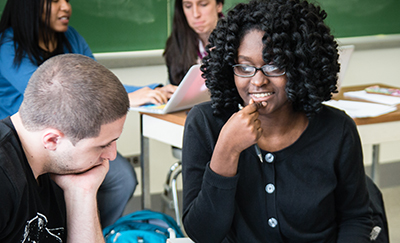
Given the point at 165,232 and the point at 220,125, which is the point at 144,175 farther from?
the point at 220,125

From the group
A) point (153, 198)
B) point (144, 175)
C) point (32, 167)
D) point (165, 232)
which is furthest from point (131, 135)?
point (32, 167)

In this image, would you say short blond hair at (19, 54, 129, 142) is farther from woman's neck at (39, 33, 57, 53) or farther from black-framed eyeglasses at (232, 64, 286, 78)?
woman's neck at (39, 33, 57, 53)

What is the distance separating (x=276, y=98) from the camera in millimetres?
1220

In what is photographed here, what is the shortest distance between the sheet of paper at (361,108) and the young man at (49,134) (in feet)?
4.09

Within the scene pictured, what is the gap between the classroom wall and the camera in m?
3.06

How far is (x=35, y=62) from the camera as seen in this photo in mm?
2117

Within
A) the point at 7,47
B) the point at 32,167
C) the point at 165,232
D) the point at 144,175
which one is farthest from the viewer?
the point at 144,175

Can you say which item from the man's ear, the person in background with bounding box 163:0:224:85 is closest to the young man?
the man's ear

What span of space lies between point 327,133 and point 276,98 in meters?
0.18

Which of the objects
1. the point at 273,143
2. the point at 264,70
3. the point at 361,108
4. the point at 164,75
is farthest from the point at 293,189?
the point at 164,75

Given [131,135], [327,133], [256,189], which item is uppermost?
[327,133]

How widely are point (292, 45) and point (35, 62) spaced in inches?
53.7

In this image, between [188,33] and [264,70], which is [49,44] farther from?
[264,70]

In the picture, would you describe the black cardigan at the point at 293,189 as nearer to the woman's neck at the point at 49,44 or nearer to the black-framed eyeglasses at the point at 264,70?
the black-framed eyeglasses at the point at 264,70
